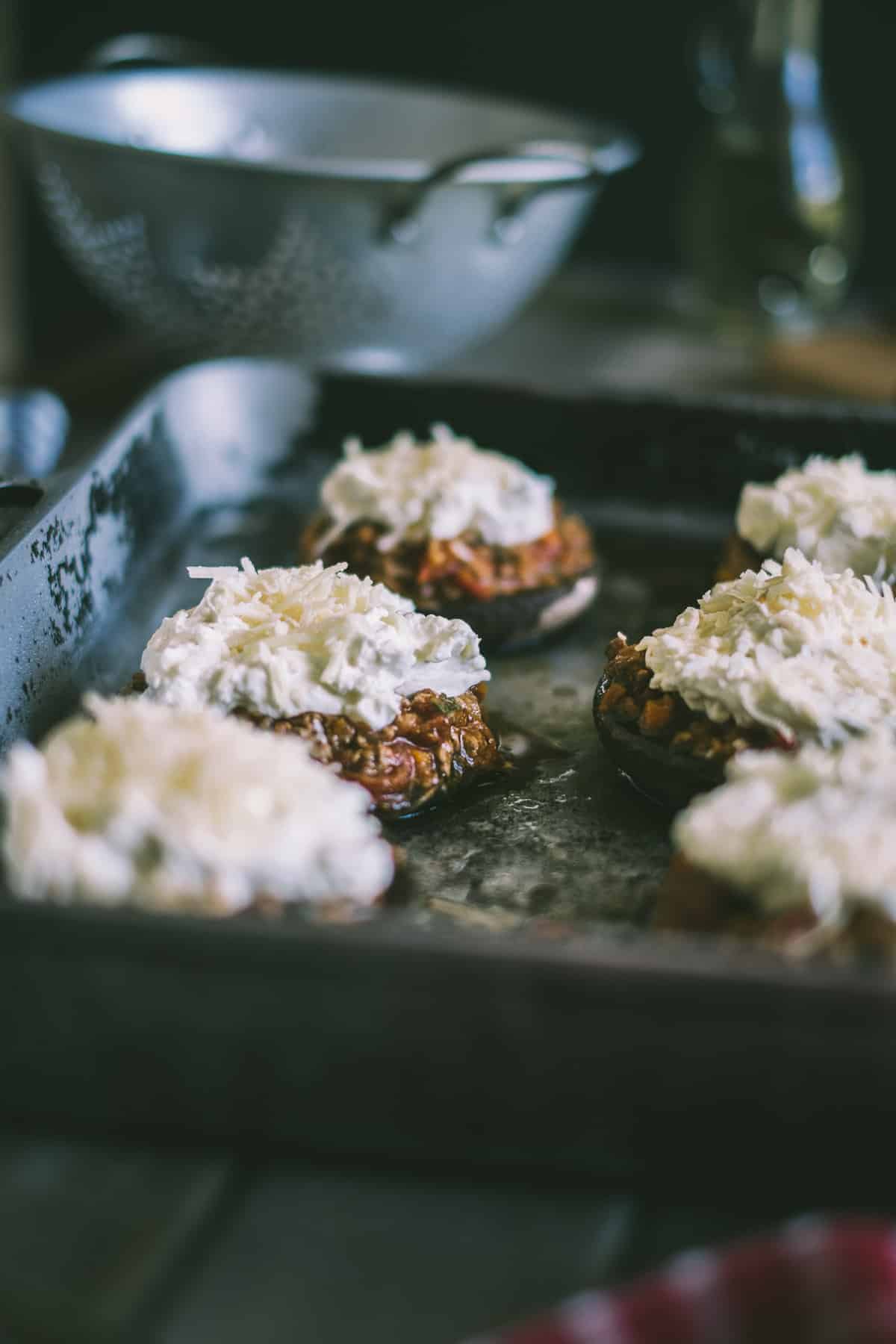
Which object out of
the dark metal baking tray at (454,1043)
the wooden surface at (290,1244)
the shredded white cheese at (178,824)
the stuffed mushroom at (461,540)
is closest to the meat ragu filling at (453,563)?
the stuffed mushroom at (461,540)

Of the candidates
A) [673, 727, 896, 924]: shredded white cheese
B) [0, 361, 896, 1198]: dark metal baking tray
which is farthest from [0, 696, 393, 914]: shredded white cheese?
[673, 727, 896, 924]: shredded white cheese

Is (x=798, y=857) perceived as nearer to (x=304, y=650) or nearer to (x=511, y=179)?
(x=304, y=650)

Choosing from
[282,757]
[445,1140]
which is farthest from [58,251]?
[445,1140]

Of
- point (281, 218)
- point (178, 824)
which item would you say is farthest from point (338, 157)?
point (178, 824)

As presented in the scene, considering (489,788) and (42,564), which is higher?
(42,564)

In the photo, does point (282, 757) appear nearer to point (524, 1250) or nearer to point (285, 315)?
point (524, 1250)

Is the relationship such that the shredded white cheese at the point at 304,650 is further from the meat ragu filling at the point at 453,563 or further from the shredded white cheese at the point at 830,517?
the shredded white cheese at the point at 830,517

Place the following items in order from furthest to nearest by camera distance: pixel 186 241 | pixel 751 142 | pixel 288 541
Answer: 1. pixel 751 142
2. pixel 186 241
3. pixel 288 541

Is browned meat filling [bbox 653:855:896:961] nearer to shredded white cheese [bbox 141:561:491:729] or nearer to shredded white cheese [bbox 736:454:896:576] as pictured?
shredded white cheese [bbox 141:561:491:729]
